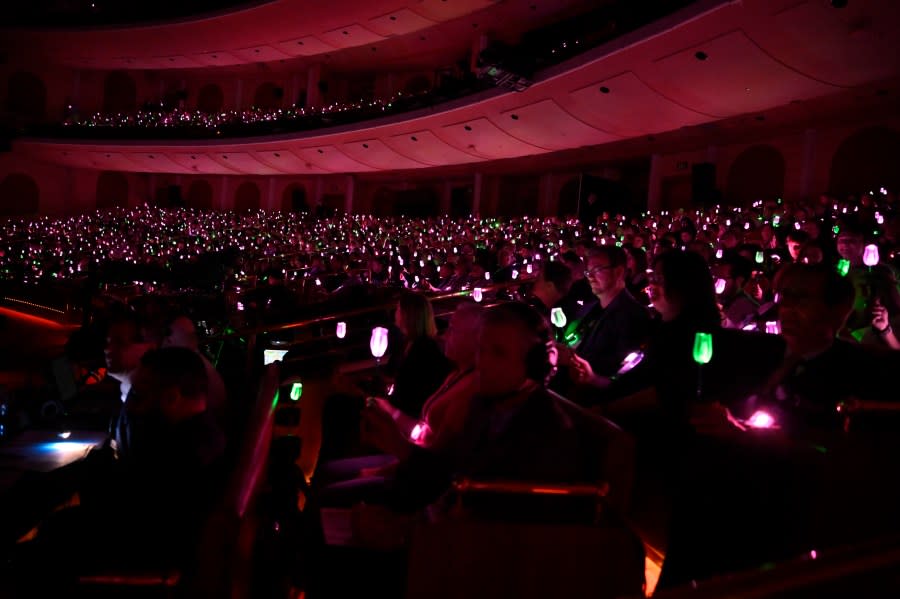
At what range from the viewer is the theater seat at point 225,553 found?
161 centimetres

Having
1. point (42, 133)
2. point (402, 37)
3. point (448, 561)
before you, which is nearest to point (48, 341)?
point (448, 561)

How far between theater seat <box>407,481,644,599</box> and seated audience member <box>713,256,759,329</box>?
3247mm

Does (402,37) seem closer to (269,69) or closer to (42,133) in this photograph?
(269,69)

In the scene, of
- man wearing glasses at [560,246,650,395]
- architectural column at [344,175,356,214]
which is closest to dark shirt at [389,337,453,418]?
man wearing glasses at [560,246,650,395]

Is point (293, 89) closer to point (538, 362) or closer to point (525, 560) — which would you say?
point (538, 362)

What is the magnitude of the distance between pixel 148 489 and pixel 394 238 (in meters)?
14.8

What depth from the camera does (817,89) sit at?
10.9 m

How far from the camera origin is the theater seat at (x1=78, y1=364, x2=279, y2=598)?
1.61 meters

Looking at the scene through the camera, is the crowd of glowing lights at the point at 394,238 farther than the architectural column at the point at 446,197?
No

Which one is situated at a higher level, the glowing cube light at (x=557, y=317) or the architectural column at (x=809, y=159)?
the architectural column at (x=809, y=159)

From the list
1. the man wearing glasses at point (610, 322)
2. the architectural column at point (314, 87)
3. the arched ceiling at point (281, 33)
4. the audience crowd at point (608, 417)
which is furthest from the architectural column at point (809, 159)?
the architectural column at point (314, 87)

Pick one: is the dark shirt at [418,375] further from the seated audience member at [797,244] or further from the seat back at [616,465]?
the seated audience member at [797,244]

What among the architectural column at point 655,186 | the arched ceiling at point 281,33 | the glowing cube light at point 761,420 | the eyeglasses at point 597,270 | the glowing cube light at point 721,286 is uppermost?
the arched ceiling at point 281,33

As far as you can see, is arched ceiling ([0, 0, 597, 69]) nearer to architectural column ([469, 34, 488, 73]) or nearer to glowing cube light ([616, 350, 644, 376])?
architectural column ([469, 34, 488, 73])
